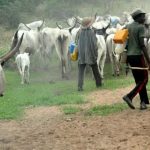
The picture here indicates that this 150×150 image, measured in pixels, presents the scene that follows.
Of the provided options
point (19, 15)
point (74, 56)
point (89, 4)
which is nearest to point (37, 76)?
point (74, 56)

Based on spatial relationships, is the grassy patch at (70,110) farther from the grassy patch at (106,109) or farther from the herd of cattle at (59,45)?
the herd of cattle at (59,45)

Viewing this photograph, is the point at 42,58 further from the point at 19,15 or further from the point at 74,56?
the point at 19,15

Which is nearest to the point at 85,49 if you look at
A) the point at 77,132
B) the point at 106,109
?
the point at 106,109

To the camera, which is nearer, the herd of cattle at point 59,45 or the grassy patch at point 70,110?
the grassy patch at point 70,110

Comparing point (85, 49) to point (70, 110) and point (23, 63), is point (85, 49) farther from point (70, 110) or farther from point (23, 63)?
point (70, 110)

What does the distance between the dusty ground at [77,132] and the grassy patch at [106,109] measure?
10.3 inches

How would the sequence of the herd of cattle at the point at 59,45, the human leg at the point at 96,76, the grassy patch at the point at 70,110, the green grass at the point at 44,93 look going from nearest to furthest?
the grassy patch at the point at 70,110
the green grass at the point at 44,93
the human leg at the point at 96,76
the herd of cattle at the point at 59,45

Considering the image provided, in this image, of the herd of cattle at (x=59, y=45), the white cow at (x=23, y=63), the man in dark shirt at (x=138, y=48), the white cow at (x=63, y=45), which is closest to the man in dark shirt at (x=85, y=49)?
the herd of cattle at (x=59, y=45)

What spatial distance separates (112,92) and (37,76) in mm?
6329

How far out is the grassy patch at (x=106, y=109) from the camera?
1065cm

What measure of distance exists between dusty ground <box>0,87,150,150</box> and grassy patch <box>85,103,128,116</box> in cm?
26

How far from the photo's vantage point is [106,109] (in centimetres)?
1102

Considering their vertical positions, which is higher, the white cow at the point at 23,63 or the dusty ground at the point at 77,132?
the dusty ground at the point at 77,132

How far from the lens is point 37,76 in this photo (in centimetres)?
1942
